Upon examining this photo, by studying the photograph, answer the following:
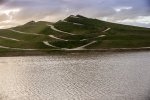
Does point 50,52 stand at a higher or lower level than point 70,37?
lower

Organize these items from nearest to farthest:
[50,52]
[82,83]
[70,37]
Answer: [82,83], [50,52], [70,37]

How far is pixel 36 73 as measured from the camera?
67.1 metres

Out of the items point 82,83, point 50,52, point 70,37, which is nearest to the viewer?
point 82,83

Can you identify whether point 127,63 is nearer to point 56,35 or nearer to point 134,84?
point 134,84

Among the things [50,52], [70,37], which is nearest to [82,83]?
[50,52]

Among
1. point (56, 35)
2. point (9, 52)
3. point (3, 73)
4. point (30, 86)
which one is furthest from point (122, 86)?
point (56, 35)

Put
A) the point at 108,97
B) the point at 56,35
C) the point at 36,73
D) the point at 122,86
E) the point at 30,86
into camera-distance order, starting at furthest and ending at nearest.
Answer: the point at 56,35 < the point at 36,73 < the point at 30,86 < the point at 122,86 < the point at 108,97

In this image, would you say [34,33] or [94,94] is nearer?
[94,94]

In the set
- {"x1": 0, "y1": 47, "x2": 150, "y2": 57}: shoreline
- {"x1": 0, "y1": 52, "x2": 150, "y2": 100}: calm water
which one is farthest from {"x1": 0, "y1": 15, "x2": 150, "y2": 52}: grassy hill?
{"x1": 0, "y1": 52, "x2": 150, "y2": 100}: calm water

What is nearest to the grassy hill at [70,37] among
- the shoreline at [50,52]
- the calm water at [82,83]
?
the shoreline at [50,52]

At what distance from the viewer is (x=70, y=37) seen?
5138 inches

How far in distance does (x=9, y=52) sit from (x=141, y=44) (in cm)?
3460

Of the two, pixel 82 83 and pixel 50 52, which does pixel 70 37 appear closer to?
pixel 50 52

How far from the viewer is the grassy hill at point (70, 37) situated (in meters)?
116
